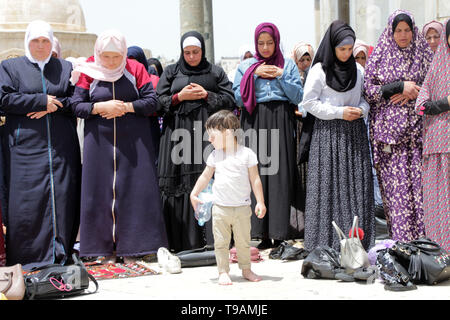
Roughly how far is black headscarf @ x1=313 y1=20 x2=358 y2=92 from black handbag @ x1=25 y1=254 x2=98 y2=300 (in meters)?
2.62

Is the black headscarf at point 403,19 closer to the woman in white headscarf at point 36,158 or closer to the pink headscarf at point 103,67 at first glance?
the pink headscarf at point 103,67

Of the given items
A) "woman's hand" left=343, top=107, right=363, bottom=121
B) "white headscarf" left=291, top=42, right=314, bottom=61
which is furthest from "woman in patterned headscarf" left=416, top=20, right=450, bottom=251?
"white headscarf" left=291, top=42, right=314, bottom=61

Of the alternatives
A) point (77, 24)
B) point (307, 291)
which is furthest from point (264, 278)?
point (77, 24)

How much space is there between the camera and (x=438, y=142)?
5.11 meters

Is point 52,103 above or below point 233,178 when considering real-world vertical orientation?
above

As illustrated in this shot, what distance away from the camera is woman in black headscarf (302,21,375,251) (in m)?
5.44

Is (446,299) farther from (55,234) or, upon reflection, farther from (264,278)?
(55,234)

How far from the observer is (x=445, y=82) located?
5.08 meters

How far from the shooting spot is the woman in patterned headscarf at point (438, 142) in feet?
16.6

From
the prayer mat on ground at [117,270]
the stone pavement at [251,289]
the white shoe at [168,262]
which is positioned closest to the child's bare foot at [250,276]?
the stone pavement at [251,289]

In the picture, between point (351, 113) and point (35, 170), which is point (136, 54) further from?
point (351, 113)

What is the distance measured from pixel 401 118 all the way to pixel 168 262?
2300mm

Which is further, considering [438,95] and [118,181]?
[118,181]

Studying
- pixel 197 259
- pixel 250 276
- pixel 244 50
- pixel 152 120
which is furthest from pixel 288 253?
pixel 244 50
